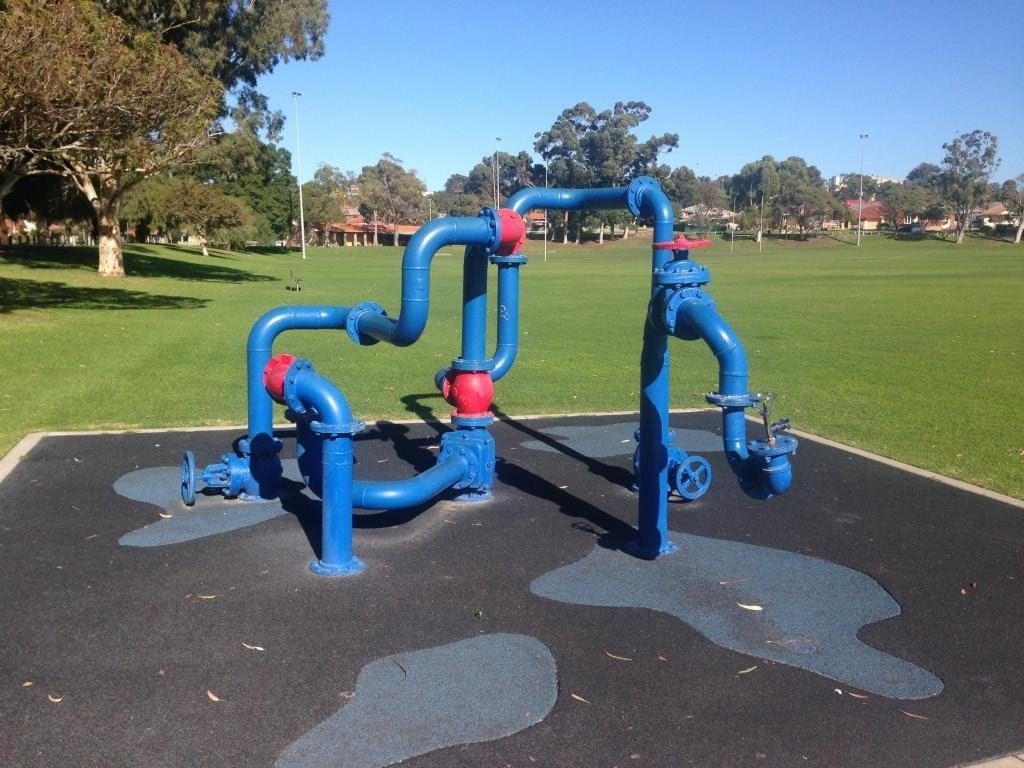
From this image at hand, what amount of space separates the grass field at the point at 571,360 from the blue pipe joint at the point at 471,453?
11.7 feet

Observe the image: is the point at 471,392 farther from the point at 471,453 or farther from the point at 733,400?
the point at 733,400

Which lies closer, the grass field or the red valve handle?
the red valve handle

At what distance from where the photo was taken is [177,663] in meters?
4.42

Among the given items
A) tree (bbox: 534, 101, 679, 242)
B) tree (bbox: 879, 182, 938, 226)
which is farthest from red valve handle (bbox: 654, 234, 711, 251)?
tree (bbox: 879, 182, 938, 226)

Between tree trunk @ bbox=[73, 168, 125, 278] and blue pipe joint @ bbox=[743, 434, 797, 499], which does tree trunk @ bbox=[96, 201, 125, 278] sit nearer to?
tree trunk @ bbox=[73, 168, 125, 278]

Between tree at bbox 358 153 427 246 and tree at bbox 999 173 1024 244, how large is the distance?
7764 cm

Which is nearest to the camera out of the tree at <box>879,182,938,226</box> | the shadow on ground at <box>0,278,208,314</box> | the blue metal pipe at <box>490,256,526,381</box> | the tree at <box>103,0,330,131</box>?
the blue metal pipe at <box>490,256,526,381</box>

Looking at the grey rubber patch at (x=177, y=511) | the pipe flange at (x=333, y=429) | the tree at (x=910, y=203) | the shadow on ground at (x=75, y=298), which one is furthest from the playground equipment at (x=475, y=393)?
the tree at (x=910, y=203)

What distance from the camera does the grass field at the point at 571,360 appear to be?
33.4 feet

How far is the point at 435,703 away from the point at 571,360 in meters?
11.8

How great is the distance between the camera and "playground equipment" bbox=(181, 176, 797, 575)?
491cm

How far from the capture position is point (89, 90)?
60.8ft

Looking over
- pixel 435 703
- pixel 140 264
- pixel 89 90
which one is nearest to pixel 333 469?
pixel 435 703

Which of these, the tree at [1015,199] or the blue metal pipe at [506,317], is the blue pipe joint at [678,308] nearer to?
the blue metal pipe at [506,317]
